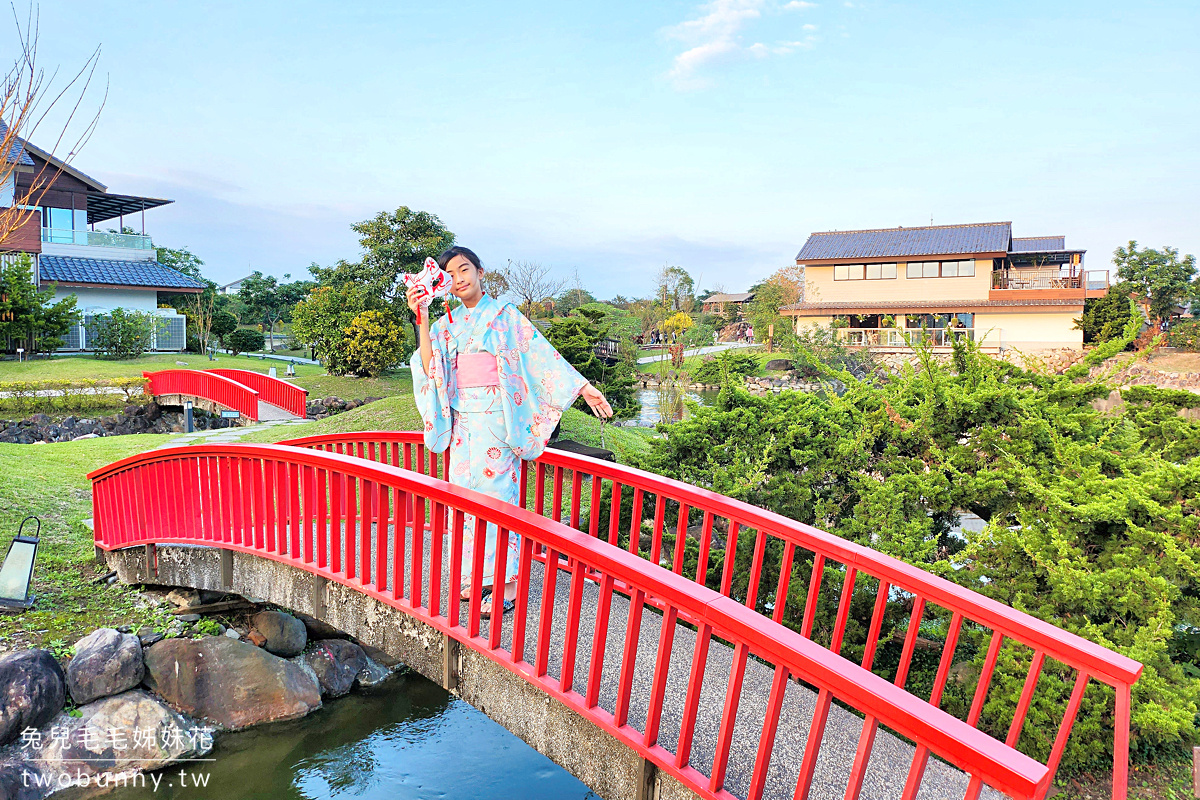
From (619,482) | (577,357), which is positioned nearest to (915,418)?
(619,482)

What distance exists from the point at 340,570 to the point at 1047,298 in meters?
31.9

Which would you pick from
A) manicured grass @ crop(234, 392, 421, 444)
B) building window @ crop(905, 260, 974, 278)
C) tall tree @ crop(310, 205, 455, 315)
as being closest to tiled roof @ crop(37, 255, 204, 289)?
tall tree @ crop(310, 205, 455, 315)

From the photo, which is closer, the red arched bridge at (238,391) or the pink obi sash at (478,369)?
the pink obi sash at (478,369)

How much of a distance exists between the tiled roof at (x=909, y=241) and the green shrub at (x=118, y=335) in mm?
26141

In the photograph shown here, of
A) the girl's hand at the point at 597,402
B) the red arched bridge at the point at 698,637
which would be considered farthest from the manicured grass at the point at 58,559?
the girl's hand at the point at 597,402

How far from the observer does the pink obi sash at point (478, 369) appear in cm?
397

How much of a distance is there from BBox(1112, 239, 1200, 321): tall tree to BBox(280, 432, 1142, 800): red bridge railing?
3234 centimetres

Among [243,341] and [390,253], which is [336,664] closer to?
[390,253]

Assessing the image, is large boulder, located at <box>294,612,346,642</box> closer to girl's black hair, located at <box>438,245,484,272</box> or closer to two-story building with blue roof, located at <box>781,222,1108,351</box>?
girl's black hair, located at <box>438,245,484,272</box>

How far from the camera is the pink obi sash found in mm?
3967

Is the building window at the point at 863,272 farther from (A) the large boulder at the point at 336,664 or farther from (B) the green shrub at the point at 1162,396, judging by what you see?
(A) the large boulder at the point at 336,664

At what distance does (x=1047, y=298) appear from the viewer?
29.0 meters

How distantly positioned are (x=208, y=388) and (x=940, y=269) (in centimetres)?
2781

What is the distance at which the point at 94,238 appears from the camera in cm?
2725
